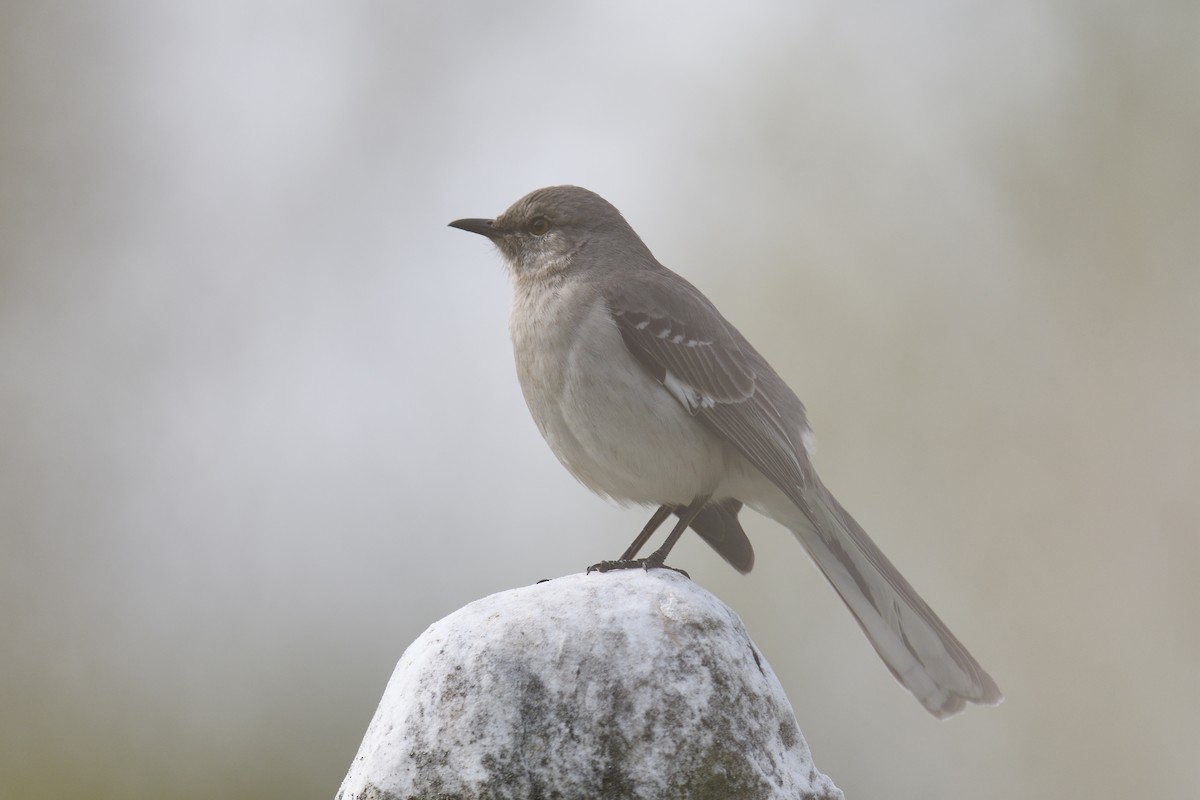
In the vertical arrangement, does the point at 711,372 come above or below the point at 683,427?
above

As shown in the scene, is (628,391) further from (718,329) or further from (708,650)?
(708,650)

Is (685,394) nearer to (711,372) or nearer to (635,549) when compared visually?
(711,372)

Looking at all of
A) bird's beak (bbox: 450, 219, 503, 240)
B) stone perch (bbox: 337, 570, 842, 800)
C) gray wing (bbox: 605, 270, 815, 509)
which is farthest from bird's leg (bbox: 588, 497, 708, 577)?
bird's beak (bbox: 450, 219, 503, 240)

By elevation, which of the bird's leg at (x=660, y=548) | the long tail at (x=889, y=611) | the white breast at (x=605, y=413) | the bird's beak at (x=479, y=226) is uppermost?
the bird's beak at (x=479, y=226)

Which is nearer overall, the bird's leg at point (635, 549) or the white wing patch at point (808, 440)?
the bird's leg at point (635, 549)

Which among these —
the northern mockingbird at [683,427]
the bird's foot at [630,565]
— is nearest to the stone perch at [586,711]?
the bird's foot at [630,565]

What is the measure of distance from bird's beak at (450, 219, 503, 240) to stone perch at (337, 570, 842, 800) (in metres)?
2.84

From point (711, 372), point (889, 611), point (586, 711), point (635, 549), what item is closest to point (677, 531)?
point (635, 549)

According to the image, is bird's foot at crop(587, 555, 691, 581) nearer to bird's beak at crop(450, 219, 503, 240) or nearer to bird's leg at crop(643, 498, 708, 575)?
bird's leg at crop(643, 498, 708, 575)

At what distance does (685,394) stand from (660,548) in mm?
843

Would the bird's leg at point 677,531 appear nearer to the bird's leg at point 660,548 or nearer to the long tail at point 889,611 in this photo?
the bird's leg at point 660,548

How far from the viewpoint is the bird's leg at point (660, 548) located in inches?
171

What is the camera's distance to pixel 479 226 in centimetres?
594

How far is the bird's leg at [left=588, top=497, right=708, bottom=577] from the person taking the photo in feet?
14.2
